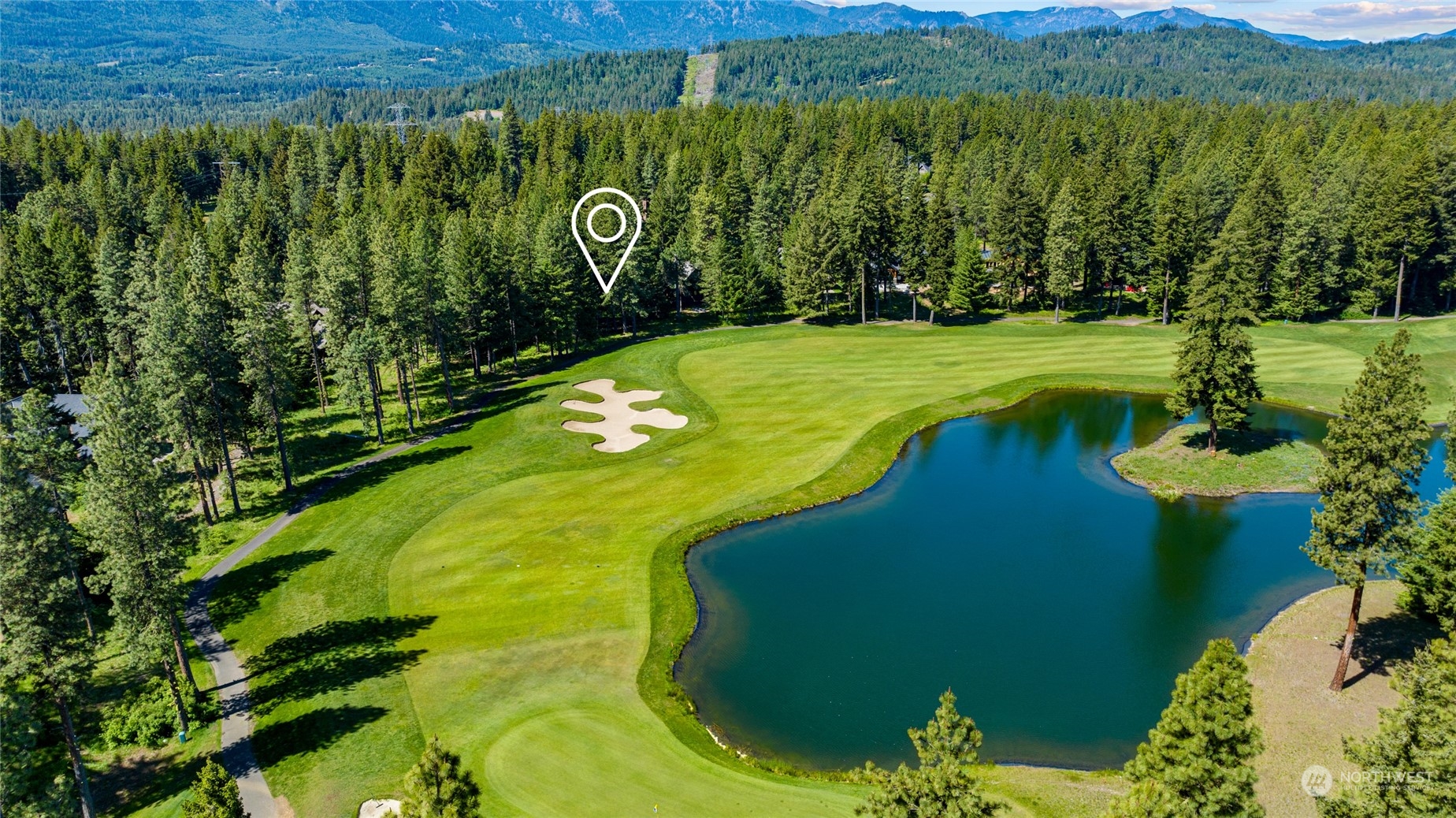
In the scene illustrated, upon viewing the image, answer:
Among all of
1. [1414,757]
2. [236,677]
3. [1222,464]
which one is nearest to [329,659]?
[236,677]

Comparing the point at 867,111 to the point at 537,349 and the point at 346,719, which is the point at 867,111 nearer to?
the point at 537,349

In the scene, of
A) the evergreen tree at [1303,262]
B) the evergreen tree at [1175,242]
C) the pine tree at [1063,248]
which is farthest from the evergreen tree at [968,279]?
the evergreen tree at [1303,262]

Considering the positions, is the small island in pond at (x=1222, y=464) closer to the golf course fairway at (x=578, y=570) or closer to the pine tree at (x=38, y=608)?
the golf course fairway at (x=578, y=570)

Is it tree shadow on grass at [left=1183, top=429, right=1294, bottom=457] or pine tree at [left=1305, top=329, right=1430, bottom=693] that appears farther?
tree shadow on grass at [left=1183, top=429, right=1294, bottom=457]

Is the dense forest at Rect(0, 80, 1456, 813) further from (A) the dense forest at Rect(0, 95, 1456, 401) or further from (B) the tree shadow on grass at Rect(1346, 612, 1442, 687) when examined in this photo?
(B) the tree shadow on grass at Rect(1346, 612, 1442, 687)

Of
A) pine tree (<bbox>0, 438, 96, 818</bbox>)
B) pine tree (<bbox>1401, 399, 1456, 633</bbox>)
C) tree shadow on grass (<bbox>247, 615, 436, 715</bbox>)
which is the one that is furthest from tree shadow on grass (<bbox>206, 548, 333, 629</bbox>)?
pine tree (<bbox>1401, 399, 1456, 633</bbox>)
